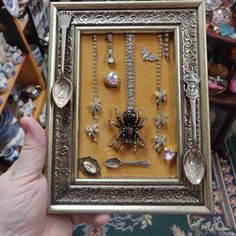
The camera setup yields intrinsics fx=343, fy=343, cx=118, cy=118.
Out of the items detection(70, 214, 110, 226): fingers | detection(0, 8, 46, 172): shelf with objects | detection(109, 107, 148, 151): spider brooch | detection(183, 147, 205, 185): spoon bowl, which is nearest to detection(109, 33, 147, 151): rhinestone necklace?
detection(109, 107, 148, 151): spider brooch

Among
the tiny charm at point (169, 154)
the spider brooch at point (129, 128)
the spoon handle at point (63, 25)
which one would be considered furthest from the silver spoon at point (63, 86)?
the tiny charm at point (169, 154)

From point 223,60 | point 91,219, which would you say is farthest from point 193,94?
point 223,60

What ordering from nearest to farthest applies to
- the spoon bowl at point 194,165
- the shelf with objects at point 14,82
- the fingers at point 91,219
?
the spoon bowl at point 194,165, the fingers at point 91,219, the shelf with objects at point 14,82

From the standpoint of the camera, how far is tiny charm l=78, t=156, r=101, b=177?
2.34ft

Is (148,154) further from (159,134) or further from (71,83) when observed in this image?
(71,83)

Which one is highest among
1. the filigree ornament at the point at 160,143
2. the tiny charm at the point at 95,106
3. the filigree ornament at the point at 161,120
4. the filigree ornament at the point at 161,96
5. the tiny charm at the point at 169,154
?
the filigree ornament at the point at 161,96

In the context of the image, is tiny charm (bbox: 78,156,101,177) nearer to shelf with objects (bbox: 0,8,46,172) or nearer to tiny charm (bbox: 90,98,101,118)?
tiny charm (bbox: 90,98,101,118)

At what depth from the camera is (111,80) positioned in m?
0.74

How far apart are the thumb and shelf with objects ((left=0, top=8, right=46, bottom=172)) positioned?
0.47 meters

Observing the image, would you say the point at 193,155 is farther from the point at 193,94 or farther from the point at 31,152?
the point at 31,152

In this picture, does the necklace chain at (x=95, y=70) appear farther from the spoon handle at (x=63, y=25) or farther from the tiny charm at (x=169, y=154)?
the tiny charm at (x=169, y=154)

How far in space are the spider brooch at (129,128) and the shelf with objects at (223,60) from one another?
2.07 ft

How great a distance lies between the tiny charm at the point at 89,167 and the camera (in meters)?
0.71

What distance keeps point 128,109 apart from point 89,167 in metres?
0.15
